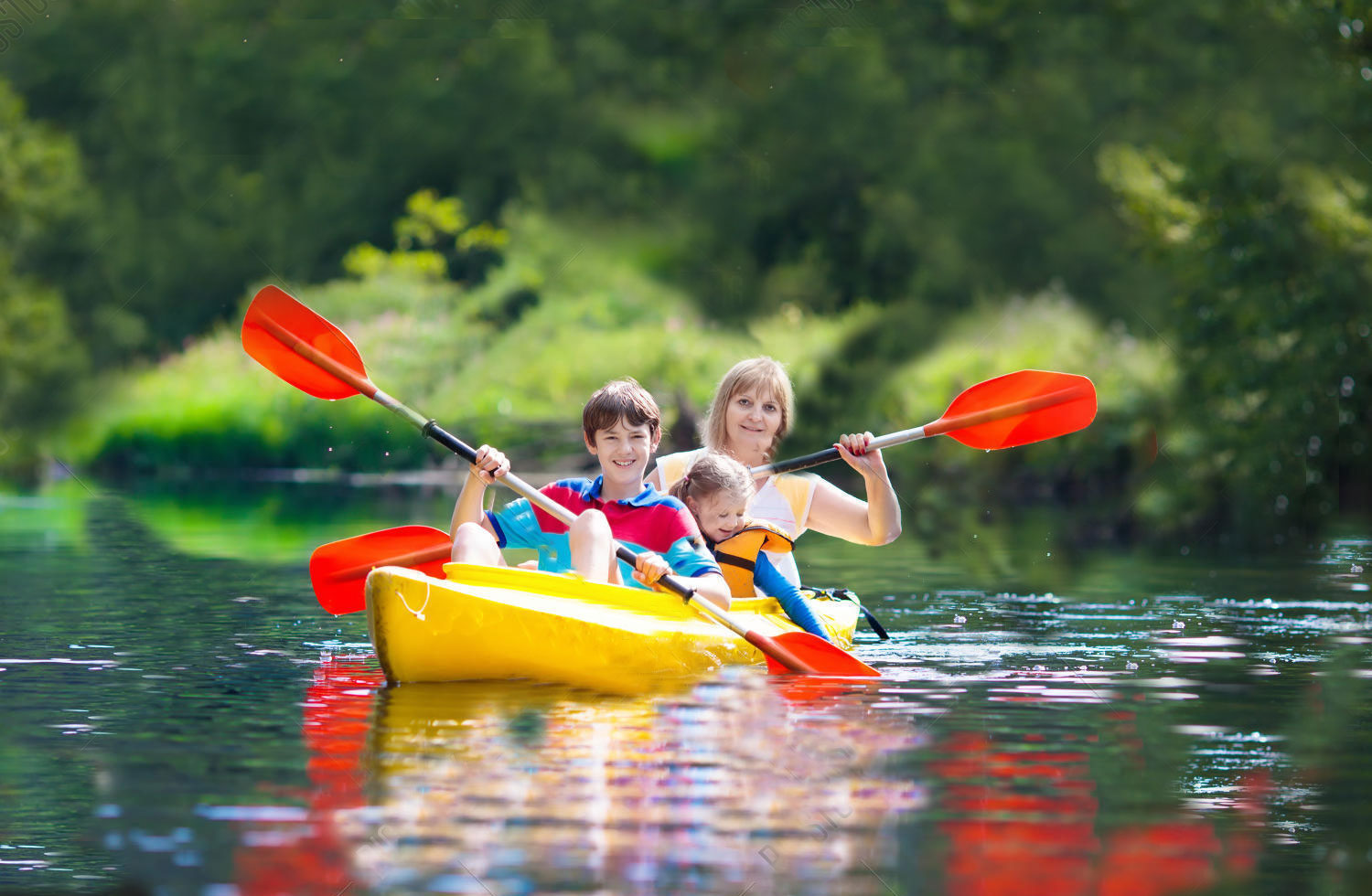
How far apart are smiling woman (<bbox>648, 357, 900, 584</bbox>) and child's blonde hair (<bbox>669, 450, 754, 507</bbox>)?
276mm

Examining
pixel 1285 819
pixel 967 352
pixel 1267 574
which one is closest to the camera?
pixel 1285 819

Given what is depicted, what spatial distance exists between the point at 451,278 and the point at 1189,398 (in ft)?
43.3

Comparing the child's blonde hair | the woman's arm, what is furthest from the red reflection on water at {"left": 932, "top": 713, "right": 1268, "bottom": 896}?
the woman's arm

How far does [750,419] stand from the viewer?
738 centimetres

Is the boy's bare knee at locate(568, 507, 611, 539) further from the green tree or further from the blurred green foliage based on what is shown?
the green tree

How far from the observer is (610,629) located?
6.08 m

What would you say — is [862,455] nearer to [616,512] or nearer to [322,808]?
[616,512]

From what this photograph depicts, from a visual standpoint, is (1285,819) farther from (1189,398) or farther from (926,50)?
(926,50)

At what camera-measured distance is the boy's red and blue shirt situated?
6.46 meters

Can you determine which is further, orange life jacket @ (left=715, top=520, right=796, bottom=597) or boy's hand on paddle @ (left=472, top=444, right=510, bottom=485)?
Answer: orange life jacket @ (left=715, top=520, right=796, bottom=597)

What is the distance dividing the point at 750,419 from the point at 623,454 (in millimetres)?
1043

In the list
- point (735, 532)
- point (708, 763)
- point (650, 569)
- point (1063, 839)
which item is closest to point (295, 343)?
point (735, 532)

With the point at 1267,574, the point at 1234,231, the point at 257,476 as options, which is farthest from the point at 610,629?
the point at 257,476

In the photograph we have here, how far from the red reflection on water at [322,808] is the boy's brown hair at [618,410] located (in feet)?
3.50
